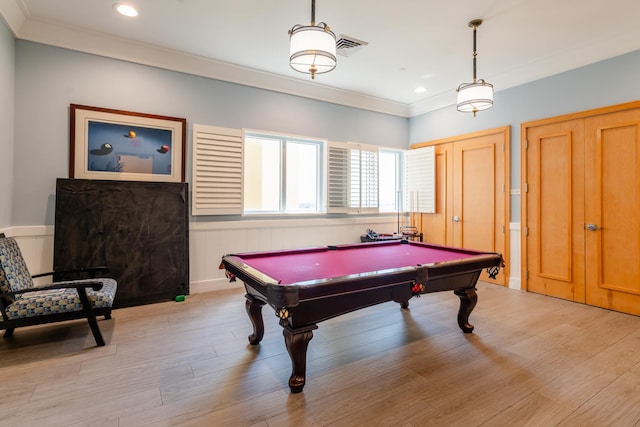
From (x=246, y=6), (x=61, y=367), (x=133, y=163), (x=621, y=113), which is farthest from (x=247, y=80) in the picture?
(x=621, y=113)

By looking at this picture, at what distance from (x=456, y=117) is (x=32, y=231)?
603 centimetres

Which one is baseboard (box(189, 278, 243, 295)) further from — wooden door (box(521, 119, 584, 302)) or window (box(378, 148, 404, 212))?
wooden door (box(521, 119, 584, 302))

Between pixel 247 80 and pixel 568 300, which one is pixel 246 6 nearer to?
pixel 247 80

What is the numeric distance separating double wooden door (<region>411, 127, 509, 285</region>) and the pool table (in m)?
2.04

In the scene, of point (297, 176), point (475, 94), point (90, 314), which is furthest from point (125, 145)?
point (475, 94)

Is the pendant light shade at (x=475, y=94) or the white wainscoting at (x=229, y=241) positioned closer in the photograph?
the pendant light shade at (x=475, y=94)

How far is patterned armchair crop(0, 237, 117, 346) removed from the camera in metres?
2.50

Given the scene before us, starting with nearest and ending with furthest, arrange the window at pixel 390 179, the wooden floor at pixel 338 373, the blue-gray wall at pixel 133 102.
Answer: the wooden floor at pixel 338 373
the blue-gray wall at pixel 133 102
the window at pixel 390 179

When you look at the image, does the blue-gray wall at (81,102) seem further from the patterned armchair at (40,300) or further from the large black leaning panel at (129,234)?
the patterned armchair at (40,300)

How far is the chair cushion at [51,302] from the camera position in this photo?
8.25 ft

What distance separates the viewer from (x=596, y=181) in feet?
12.3

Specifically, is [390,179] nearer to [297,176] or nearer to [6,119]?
[297,176]

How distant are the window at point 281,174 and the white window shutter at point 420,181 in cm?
190

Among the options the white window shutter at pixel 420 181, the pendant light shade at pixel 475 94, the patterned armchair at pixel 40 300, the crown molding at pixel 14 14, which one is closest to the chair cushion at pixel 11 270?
the patterned armchair at pixel 40 300
